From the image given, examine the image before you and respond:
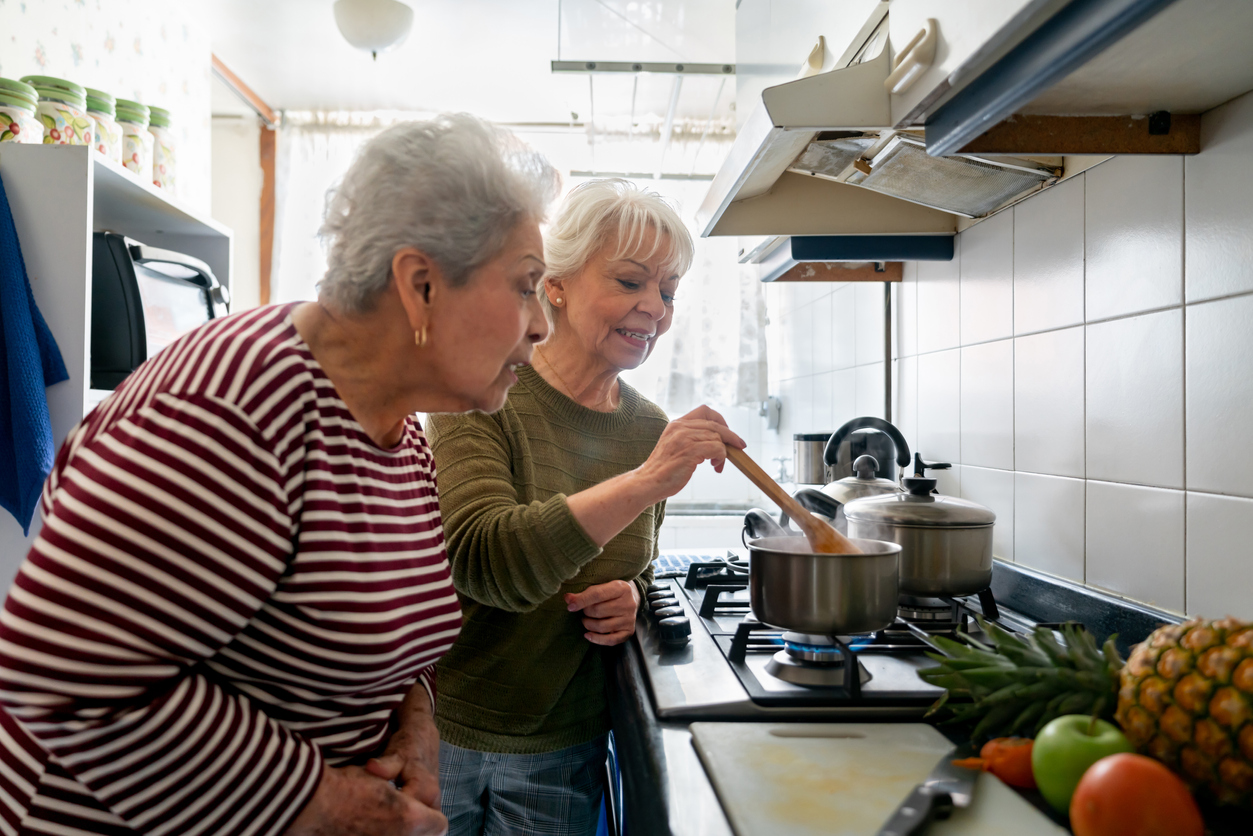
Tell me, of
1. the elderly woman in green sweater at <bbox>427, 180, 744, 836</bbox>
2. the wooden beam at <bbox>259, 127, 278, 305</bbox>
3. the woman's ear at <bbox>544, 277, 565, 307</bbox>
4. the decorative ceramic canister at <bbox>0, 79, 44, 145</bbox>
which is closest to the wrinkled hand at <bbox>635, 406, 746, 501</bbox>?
the elderly woman in green sweater at <bbox>427, 180, 744, 836</bbox>

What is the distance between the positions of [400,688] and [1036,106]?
3.19 feet

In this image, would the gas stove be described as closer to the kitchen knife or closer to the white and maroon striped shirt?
the kitchen knife

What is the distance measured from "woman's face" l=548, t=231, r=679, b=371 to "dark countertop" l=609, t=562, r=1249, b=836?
443 mm

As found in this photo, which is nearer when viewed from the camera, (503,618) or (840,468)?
(503,618)

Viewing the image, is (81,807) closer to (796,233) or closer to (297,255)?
(796,233)

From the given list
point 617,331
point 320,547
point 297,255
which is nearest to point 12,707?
point 320,547

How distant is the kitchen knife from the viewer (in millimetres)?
579

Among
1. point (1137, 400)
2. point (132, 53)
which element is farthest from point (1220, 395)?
point (132, 53)

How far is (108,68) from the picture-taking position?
2.32 metres

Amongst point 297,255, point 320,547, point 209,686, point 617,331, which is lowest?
point 209,686

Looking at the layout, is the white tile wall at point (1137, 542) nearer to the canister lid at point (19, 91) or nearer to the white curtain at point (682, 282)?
the canister lid at point (19, 91)

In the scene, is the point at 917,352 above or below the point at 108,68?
below

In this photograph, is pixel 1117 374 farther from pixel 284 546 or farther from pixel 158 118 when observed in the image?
pixel 158 118

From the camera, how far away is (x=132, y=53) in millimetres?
2447
